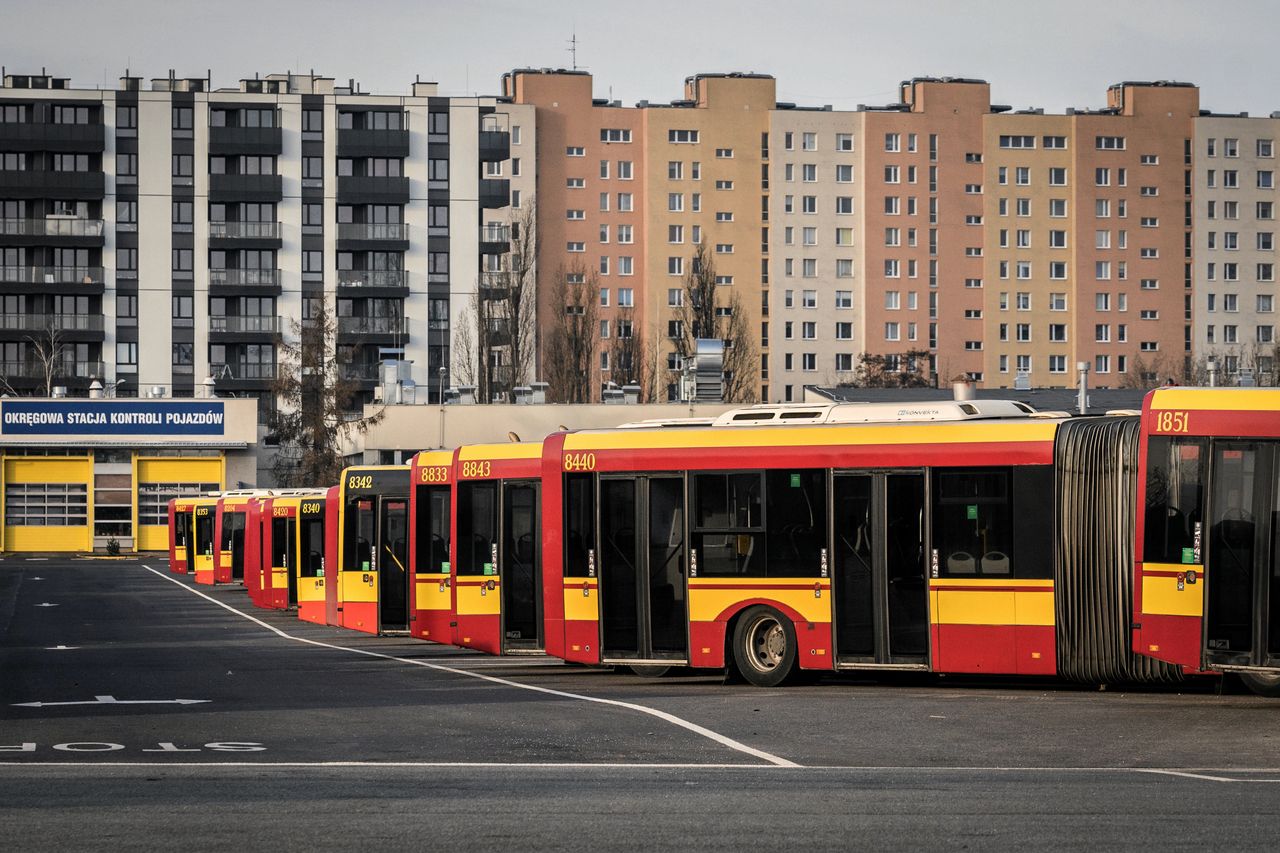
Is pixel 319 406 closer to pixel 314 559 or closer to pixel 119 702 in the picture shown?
pixel 314 559

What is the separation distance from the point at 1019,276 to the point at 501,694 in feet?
399

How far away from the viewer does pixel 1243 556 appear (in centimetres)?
1867

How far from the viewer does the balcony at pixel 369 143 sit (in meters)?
114

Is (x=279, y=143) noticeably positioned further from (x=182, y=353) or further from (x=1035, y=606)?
(x=1035, y=606)

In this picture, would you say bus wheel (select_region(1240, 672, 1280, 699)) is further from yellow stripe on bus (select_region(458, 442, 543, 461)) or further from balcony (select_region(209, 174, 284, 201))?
balcony (select_region(209, 174, 284, 201))

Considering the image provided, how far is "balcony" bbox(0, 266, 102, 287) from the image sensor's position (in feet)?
368

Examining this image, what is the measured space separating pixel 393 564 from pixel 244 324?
269ft

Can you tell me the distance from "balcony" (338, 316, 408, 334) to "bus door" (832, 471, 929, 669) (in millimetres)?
94202

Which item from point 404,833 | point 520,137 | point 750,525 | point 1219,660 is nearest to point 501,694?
point 750,525

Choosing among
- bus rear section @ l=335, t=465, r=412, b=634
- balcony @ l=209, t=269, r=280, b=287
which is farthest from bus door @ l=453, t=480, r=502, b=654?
balcony @ l=209, t=269, r=280, b=287

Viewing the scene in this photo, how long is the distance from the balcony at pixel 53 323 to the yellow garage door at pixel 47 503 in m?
21.2

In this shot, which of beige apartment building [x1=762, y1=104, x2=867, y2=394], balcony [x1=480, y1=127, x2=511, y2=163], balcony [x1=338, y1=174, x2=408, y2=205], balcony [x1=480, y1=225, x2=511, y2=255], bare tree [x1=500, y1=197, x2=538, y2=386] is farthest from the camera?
beige apartment building [x1=762, y1=104, x2=867, y2=394]

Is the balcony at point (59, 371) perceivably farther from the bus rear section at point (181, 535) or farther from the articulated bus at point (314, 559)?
the articulated bus at point (314, 559)

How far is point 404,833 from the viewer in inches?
408
